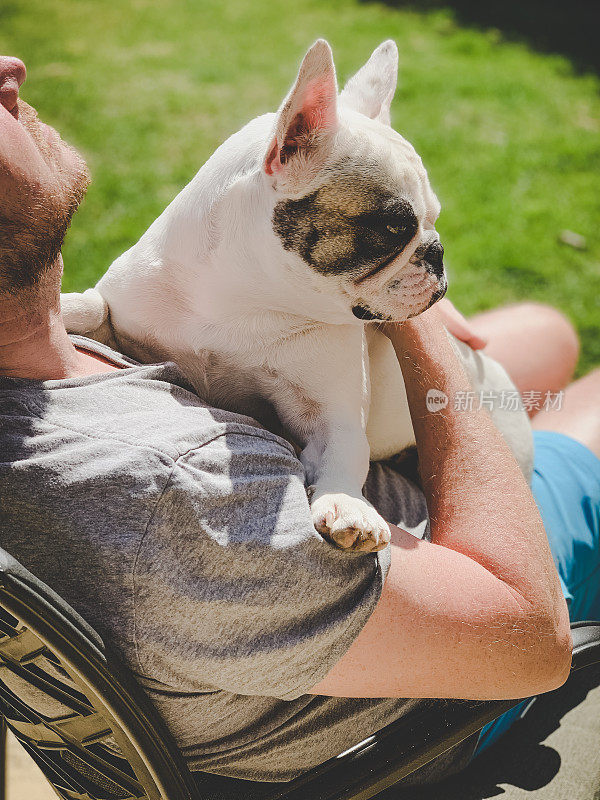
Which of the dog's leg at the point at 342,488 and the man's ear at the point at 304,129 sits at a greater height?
the man's ear at the point at 304,129

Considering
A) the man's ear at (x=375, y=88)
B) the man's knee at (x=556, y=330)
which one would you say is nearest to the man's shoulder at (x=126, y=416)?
the man's ear at (x=375, y=88)

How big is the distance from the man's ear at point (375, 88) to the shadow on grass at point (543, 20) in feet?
16.6

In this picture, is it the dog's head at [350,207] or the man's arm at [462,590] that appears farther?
the dog's head at [350,207]

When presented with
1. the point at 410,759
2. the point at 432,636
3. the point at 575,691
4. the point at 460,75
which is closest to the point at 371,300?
the point at 432,636

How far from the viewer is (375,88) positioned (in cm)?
168

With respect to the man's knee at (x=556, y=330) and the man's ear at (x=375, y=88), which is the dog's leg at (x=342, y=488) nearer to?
the man's ear at (x=375, y=88)

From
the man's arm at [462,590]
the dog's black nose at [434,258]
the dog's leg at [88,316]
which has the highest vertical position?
the dog's black nose at [434,258]

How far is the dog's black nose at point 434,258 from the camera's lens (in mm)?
1571

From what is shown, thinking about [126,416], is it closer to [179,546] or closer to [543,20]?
[179,546]

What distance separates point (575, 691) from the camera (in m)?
1.69

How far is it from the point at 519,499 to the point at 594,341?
2.44 meters

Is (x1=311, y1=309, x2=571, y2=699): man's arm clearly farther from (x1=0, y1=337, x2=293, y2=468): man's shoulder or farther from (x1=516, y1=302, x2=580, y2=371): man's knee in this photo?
(x1=516, y1=302, x2=580, y2=371): man's knee

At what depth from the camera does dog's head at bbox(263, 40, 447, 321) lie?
1391 millimetres

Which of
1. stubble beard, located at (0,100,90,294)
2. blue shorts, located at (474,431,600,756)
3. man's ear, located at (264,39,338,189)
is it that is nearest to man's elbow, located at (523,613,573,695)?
blue shorts, located at (474,431,600,756)
